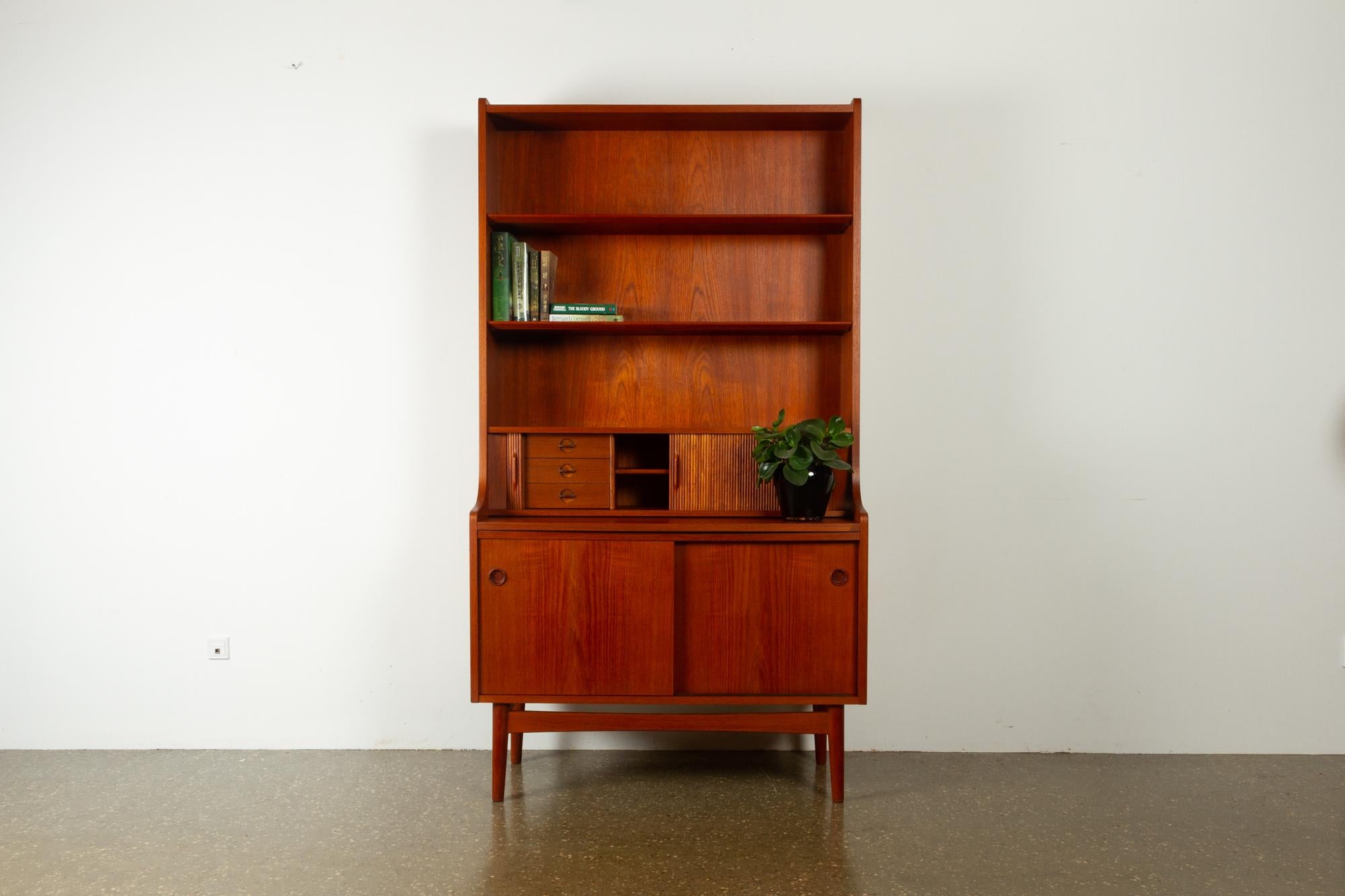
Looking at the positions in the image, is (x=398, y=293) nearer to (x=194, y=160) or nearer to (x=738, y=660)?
(x=194, y=160)

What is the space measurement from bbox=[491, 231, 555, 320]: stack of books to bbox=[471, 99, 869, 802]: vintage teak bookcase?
0.06 meters

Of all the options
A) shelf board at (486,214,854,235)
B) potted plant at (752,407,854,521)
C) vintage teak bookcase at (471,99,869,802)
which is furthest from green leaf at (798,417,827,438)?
shelf board at (486,214,854,235)

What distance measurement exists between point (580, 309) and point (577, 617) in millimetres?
937

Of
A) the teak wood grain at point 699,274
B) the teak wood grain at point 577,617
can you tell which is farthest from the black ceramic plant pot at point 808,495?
the teak wood grain at point 699,274

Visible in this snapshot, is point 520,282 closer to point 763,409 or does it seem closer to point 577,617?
point 763,409

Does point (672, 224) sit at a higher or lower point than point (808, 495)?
higher

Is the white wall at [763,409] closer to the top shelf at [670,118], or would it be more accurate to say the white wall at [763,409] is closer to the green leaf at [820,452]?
the top shelf at [670,118]

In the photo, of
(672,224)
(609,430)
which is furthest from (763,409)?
(672,224)

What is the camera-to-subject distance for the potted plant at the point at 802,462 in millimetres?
2492

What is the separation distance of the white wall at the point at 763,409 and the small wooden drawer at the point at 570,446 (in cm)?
37

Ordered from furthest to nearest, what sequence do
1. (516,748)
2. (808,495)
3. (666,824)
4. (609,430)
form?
(516,748) < (609,430) < (808,495) < (666,824)

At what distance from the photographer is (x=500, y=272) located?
2699 millimetres

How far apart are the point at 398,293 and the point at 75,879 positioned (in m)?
1.86

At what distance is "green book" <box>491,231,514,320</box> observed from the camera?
2.69 meters
